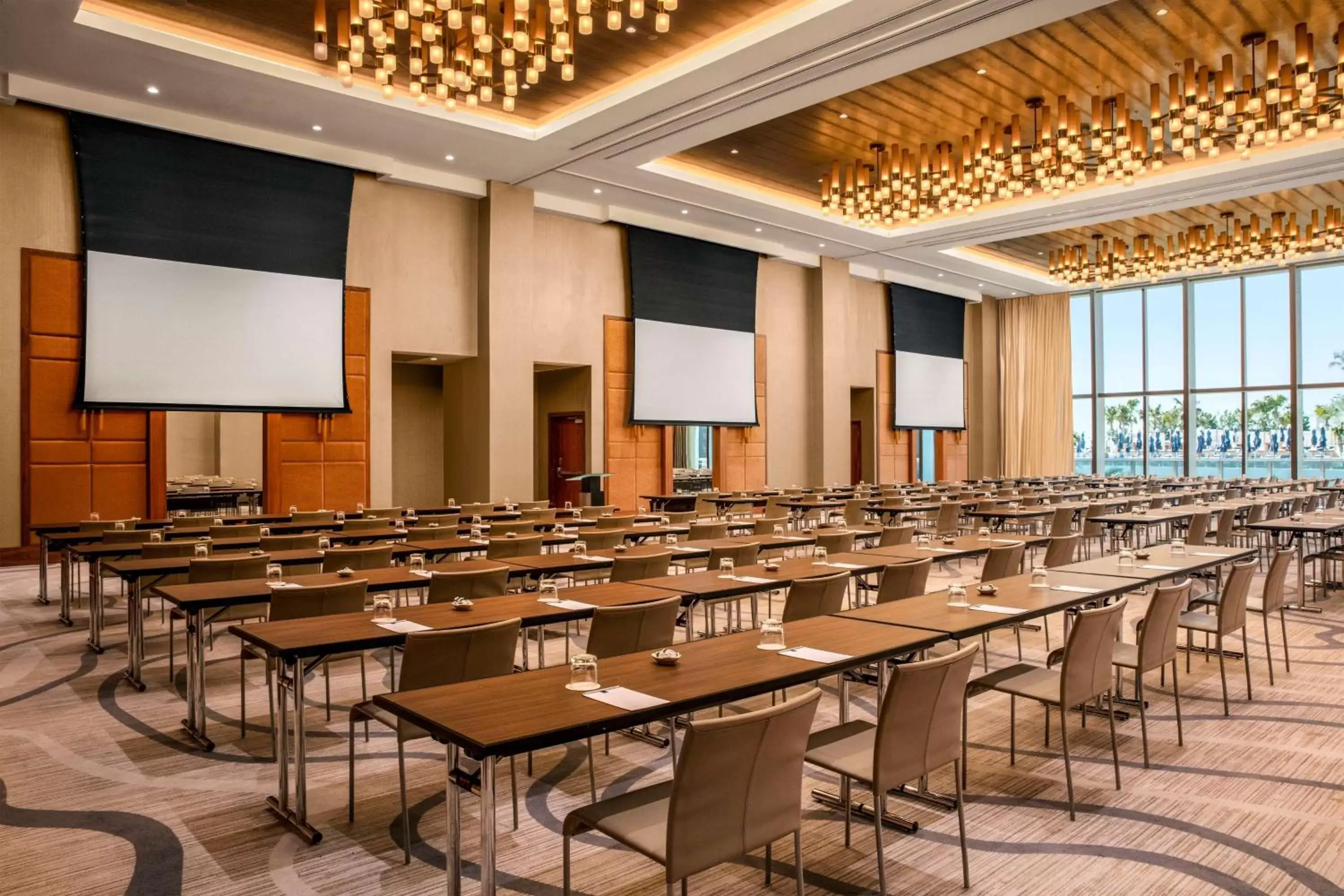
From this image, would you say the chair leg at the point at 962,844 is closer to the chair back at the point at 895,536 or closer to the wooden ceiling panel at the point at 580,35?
the chair back at the point at 895,536

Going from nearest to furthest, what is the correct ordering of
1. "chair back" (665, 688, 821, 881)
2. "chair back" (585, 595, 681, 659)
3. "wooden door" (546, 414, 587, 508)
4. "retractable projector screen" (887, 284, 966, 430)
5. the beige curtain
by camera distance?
"chair back" (665, 688, 821, 881) → "chair back" (585, 595, 681, 659) → "wooden door" (546, 414, 587, 508) → "retractable projector screen" (887, 284, 966, 430) → the beige curtain

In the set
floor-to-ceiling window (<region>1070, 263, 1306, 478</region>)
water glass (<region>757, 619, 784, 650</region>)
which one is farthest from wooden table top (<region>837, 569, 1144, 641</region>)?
floor-to-ceiling window (<region>1070, 263, 1306, 478</region>)

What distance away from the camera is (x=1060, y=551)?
7.47 m

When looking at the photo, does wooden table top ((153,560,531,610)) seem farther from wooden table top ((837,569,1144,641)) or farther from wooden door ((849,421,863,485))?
wooden door ((849,421,863,485))

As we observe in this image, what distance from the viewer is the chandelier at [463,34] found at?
7469 millimetres

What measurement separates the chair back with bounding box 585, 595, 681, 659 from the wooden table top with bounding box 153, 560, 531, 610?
4.46 ft

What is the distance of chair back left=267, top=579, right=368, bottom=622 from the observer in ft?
15.3

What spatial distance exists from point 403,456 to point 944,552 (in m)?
13.0

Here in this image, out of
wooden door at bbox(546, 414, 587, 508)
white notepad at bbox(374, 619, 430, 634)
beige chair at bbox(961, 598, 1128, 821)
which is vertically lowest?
beige chair at bbox(961, 598, 1128, 821)

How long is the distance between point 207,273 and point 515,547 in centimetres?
789

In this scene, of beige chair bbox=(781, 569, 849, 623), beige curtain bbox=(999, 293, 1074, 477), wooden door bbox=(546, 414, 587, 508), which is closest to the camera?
beige chair bbox=(781, 569, 849, 623)

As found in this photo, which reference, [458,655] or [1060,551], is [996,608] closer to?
[458,655]

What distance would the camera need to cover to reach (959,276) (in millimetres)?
22609

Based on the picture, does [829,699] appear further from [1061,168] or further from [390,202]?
[390,202]
